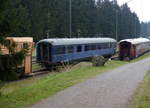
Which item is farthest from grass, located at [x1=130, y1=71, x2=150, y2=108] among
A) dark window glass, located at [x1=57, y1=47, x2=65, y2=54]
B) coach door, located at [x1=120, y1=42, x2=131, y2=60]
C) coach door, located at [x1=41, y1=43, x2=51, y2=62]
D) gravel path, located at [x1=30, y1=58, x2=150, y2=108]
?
coach door, located at [x1=120, y1=42, x2=131, y2=60]

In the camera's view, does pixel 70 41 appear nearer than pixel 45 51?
No

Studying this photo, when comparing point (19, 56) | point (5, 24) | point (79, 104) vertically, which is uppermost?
point (5, 24)

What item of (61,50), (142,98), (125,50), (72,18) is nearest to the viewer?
(142,98)

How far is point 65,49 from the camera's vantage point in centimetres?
2442

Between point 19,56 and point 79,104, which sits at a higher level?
point 19,56

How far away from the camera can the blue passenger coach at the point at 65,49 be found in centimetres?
2297

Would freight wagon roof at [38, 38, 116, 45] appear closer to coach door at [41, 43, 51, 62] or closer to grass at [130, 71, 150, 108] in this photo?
coach door at [41, 43, 51, 62]

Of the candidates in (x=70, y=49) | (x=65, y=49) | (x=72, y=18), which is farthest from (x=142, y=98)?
(x=72, y=18)

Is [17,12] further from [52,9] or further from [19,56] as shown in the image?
[52,9]

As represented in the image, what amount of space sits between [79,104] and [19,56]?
2.29 m

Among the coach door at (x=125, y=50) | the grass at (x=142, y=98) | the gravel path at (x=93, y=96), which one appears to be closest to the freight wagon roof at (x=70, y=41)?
the coach door at (x=125, y=50)

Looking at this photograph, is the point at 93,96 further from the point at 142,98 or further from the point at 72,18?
the point at 72,18

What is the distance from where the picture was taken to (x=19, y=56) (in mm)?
6969

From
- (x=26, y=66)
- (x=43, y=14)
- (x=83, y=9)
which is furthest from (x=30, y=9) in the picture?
(x=26, y=66)
